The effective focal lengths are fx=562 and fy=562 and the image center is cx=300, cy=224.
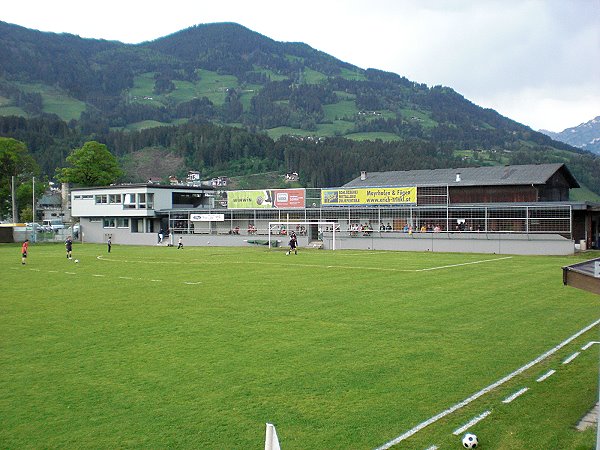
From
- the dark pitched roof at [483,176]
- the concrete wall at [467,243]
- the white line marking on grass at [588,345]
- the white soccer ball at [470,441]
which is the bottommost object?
the white line marking on grass at [588,345]

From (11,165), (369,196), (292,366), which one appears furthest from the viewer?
(11,165)

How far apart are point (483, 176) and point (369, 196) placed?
12.4m

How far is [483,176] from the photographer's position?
58.7 meters

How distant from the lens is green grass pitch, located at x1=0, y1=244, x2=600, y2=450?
25.4ft

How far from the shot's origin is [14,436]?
7.68 metres

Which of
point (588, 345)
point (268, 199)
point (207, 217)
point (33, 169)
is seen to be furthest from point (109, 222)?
point (588, 345)

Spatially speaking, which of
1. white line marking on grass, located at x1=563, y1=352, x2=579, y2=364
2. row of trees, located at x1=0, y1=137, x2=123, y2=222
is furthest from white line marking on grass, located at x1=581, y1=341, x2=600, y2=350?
row of trees, located at x1=0, y1=137, x2=123, y2=222

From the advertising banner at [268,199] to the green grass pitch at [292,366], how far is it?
38.0m

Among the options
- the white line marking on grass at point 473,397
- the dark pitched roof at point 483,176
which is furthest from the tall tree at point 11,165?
the white line marking on grass at point 473,397

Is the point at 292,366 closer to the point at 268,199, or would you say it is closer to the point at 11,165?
the point at 268,199

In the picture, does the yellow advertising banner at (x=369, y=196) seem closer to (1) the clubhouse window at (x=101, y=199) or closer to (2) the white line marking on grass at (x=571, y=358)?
(1) the clubhouse window at (x=101, y=199)

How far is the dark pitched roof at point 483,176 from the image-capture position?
179ft

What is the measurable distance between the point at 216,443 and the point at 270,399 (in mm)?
1826

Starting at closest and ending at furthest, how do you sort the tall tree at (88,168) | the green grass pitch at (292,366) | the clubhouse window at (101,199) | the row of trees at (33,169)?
1. the green grass pitch at (292,366)
2. the clubhouse window at (101,199)
3. the row of trees at (33,169)
4. the tall tree at (88,168)
